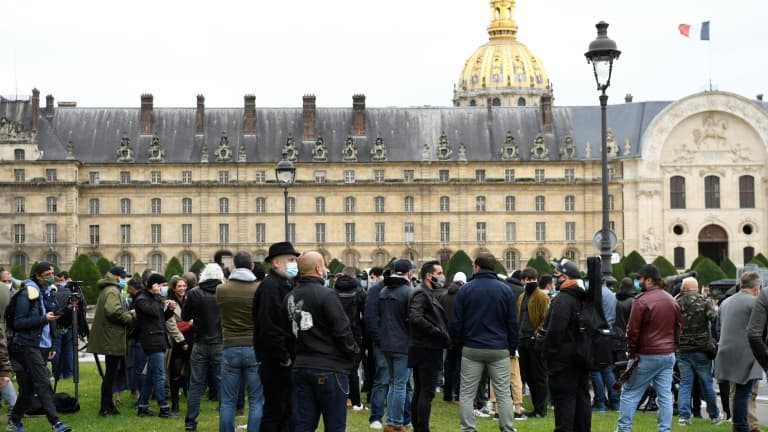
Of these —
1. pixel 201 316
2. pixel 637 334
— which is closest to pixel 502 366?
pixel 637 334

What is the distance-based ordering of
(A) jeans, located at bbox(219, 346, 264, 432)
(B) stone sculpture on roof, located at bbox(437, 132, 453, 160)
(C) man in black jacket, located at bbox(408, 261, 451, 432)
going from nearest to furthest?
(A) jeans, located at bbox(219, 346, 264, 432)
(C) man in black jacket, located at bbox(408, 261, 451, 432)
(B) stone sculpture on roof, located at bbox(437, 132, 453, 160)

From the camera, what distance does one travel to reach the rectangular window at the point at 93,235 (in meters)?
66.1

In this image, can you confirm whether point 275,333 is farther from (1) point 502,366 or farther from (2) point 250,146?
(2) point 250,146

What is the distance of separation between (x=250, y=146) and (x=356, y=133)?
21.0 feet

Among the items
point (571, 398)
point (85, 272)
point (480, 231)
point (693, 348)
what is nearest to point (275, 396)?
point (571, 398)

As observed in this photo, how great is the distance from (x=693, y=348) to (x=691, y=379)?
44 centimetres

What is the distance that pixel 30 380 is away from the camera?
13.0 m

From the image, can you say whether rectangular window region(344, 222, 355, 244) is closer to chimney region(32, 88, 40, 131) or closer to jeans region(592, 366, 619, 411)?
chimney region(32, 88, 40, 131)

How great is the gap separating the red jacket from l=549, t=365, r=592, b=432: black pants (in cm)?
84

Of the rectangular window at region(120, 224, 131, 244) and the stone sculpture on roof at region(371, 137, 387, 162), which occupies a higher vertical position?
the stone sculpture on roof at region(371, 137, 387, 162)

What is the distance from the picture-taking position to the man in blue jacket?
11.8 meters

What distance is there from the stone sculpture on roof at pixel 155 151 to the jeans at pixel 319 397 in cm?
5873

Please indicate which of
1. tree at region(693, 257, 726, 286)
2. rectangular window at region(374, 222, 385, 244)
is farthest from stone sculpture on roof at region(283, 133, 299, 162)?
tree at region(693, 257, 726, 286)

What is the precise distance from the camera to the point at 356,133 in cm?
6969
